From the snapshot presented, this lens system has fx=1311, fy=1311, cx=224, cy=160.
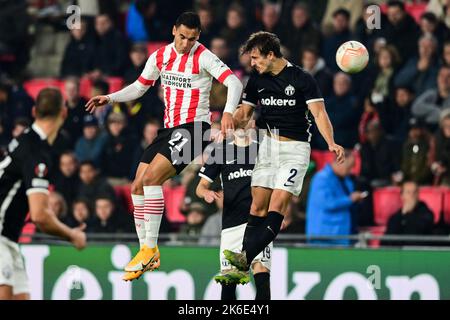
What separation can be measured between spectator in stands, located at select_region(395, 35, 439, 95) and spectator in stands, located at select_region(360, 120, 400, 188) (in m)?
0.90

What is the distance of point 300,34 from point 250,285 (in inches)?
204

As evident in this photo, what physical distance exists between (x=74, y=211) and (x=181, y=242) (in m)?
1.88

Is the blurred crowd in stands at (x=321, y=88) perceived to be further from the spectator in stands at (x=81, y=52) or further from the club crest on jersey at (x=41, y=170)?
the club crest on jersey at (x=41, y=170)

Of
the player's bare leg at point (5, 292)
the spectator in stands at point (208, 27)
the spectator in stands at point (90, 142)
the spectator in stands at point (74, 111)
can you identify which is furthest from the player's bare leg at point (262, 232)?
the spectator in stands at point (208, 27)

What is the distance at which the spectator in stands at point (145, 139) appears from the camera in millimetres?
18109

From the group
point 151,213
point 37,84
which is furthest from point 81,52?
point 151,213

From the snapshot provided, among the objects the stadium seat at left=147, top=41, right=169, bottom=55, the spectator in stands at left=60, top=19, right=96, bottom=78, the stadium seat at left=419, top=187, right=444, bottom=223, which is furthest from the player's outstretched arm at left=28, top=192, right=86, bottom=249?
the stadium seat at left=147, top=41, right=169, bottom=55

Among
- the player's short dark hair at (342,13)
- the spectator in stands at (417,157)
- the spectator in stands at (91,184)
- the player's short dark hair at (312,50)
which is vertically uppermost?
the player's short dark hair at (342,13)

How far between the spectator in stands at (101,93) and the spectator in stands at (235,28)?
1956 millimetres

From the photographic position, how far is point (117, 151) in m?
18.5

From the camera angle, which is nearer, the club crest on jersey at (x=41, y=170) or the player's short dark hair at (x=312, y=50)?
the club crest on jersey at (x=41, y=170)

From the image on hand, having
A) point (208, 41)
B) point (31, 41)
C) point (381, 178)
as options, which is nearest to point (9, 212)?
point (381, 178)

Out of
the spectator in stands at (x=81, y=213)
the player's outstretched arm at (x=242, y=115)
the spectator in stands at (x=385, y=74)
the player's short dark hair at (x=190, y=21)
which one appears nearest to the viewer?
the player's short dark hair at (x=190, y=21)

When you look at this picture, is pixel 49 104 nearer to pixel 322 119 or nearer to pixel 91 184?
pixel 322 119
